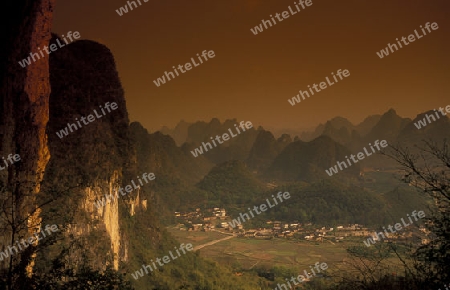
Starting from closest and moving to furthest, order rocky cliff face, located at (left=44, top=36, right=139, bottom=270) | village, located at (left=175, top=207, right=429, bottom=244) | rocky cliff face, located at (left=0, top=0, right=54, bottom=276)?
1. rocky cliff face, located at (left=0, top=0, right=54, bottom=276)
2. rocky cliff face, located at (left=44, top=36, right=139, bottom=270)
3. village, located at (left=175, top=207, right=429, bottom=244)

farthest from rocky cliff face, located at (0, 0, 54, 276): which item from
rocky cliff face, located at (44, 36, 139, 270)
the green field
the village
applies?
the village

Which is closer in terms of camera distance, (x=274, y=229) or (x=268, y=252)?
(x=268, y=252)

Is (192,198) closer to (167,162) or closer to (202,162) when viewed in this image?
(167,162)

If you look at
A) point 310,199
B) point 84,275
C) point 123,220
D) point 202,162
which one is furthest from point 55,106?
point 202,162

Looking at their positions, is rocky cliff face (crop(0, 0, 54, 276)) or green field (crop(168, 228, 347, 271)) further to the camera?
green field (crop(168, 228, 347, 271))

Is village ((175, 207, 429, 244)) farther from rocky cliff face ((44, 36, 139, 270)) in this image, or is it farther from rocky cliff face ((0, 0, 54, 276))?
rocky cliff face ((0, 0, 54, 276))

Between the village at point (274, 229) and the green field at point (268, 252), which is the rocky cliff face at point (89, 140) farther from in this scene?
the village at point (274, 229)

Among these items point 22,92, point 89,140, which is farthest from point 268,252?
point 22,92

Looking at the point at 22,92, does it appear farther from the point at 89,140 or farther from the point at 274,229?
the point at 274,229

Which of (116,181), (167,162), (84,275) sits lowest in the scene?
(84,275)
